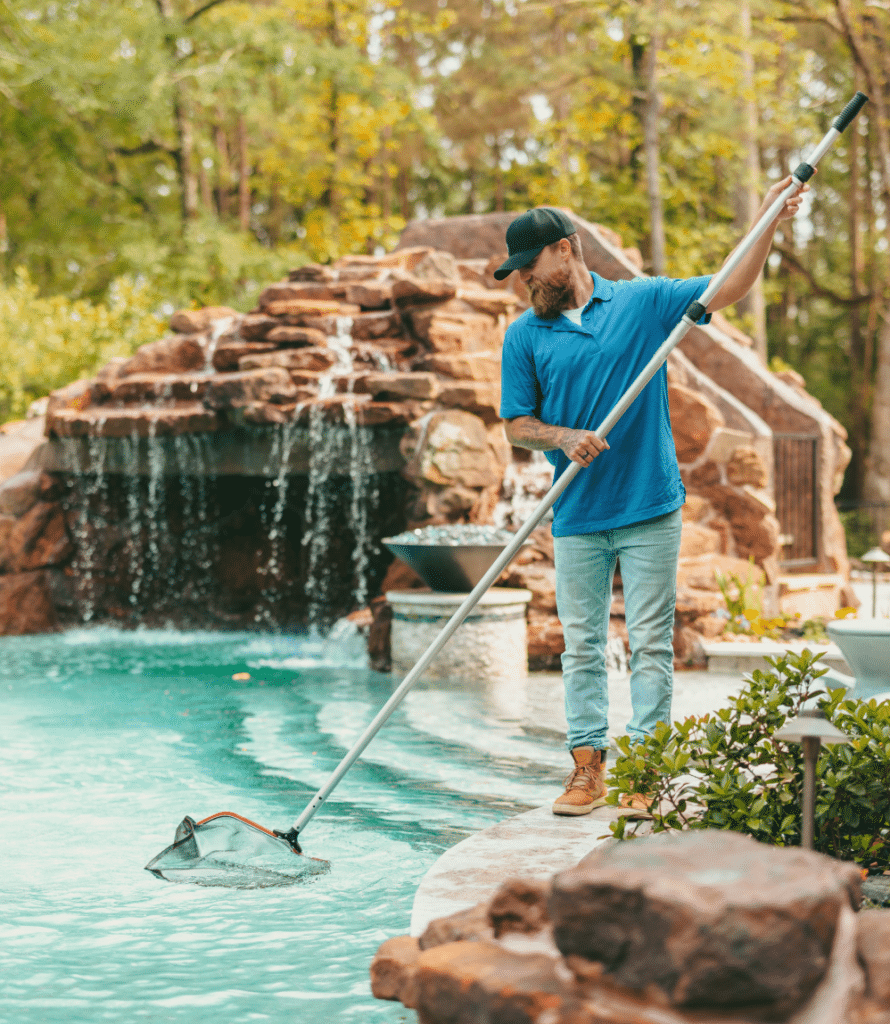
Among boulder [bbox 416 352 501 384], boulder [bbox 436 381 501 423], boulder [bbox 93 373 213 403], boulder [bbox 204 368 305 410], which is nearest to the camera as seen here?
boulder [bbox 436 381 501 423]

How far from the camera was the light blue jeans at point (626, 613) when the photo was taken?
122 inches

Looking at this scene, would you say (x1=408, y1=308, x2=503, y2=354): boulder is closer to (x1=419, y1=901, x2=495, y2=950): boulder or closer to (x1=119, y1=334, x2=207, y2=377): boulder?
(x1=119, y1=334, x2=207, y2=377): boulder

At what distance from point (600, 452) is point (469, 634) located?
3.69m

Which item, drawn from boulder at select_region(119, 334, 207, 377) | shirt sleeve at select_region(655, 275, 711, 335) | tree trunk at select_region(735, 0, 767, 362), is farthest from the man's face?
tree trunk at select_region(735, 0, 767, 362)

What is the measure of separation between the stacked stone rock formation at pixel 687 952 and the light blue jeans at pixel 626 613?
1.51 meters

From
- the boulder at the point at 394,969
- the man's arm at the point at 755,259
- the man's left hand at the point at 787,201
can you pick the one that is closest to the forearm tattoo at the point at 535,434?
the man's arm at the point at 755,259

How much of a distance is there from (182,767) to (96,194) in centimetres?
1815

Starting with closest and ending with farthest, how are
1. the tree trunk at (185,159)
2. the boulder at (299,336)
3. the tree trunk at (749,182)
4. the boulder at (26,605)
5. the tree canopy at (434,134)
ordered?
the boulder at (299,336) < the boulder at (26,605) < the tree trunk at (749,182) < the tree canopy at (434,134) < the tree trunk at (185,159)

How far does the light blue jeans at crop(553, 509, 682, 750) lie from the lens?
3.10 meters

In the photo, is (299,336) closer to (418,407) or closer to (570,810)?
(418,407)

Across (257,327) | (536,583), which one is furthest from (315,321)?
(536,583)

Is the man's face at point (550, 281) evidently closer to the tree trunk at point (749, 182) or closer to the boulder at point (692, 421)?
the boulder at point (692, 421)

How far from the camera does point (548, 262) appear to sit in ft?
10.4

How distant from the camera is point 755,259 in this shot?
3.02 m
